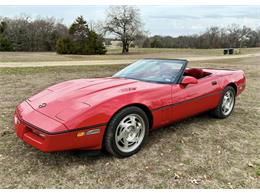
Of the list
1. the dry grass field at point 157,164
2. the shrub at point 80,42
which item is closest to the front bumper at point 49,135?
the dry grass field at point 157,164

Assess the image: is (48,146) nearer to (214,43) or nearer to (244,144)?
(244,144)

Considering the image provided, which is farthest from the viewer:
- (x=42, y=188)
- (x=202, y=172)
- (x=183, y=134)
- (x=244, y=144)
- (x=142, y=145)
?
(x=183, y=134)

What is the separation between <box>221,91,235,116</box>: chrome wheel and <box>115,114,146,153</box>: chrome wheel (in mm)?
2206

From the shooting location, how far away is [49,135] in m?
2.55

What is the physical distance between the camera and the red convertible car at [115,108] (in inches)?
105

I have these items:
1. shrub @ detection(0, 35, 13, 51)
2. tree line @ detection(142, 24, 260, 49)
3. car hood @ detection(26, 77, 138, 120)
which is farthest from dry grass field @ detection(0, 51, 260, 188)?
tree line @ detection(142, 24, 260, 49)

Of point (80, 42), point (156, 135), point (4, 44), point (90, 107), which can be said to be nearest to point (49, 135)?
point (90, 107)

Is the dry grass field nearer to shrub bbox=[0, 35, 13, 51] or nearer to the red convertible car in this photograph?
the red convertible car

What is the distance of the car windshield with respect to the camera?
3.79 m

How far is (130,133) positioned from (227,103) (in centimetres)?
259

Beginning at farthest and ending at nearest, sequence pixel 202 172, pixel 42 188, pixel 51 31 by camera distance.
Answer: pixel 51 31 → pixel 202 172 → pixel 42 188
